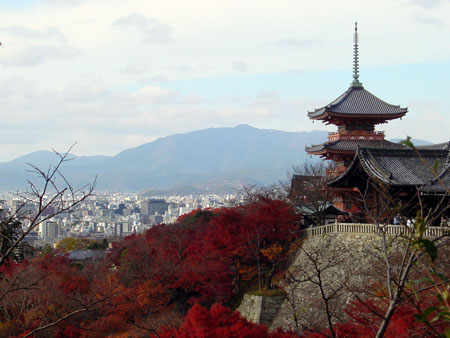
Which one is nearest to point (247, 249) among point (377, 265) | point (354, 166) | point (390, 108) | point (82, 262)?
point (354, 166)

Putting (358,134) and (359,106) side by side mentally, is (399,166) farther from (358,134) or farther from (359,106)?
(359,106)

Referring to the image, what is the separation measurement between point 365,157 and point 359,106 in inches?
306

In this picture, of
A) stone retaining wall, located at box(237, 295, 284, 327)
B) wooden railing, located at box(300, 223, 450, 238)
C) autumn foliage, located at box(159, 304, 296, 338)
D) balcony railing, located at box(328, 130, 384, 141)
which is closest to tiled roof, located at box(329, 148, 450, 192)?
wooden railing, located at box(300, 223, 450, 238)

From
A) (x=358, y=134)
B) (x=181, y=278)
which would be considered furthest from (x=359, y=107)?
(x=181, y=278)

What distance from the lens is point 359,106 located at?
26641mm

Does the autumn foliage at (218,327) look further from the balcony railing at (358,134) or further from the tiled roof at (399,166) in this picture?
the balcony railing at (358,134)

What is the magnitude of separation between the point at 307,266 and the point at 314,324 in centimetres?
404

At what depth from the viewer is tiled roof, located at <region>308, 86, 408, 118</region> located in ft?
85.4

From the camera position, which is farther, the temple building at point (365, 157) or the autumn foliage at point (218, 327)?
the temple building at point (365, 157)

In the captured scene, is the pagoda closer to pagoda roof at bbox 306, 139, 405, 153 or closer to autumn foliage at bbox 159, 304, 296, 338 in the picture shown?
pagoda roof at bbox 306, 139, 405, 153

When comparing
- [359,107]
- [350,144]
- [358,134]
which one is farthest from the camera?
[359,107]

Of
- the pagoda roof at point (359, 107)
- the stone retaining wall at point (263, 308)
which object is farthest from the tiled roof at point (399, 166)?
the pagoda roof at point (359, 107)

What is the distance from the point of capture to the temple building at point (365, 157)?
18.1 metres

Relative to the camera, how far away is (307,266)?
66.9 ft
